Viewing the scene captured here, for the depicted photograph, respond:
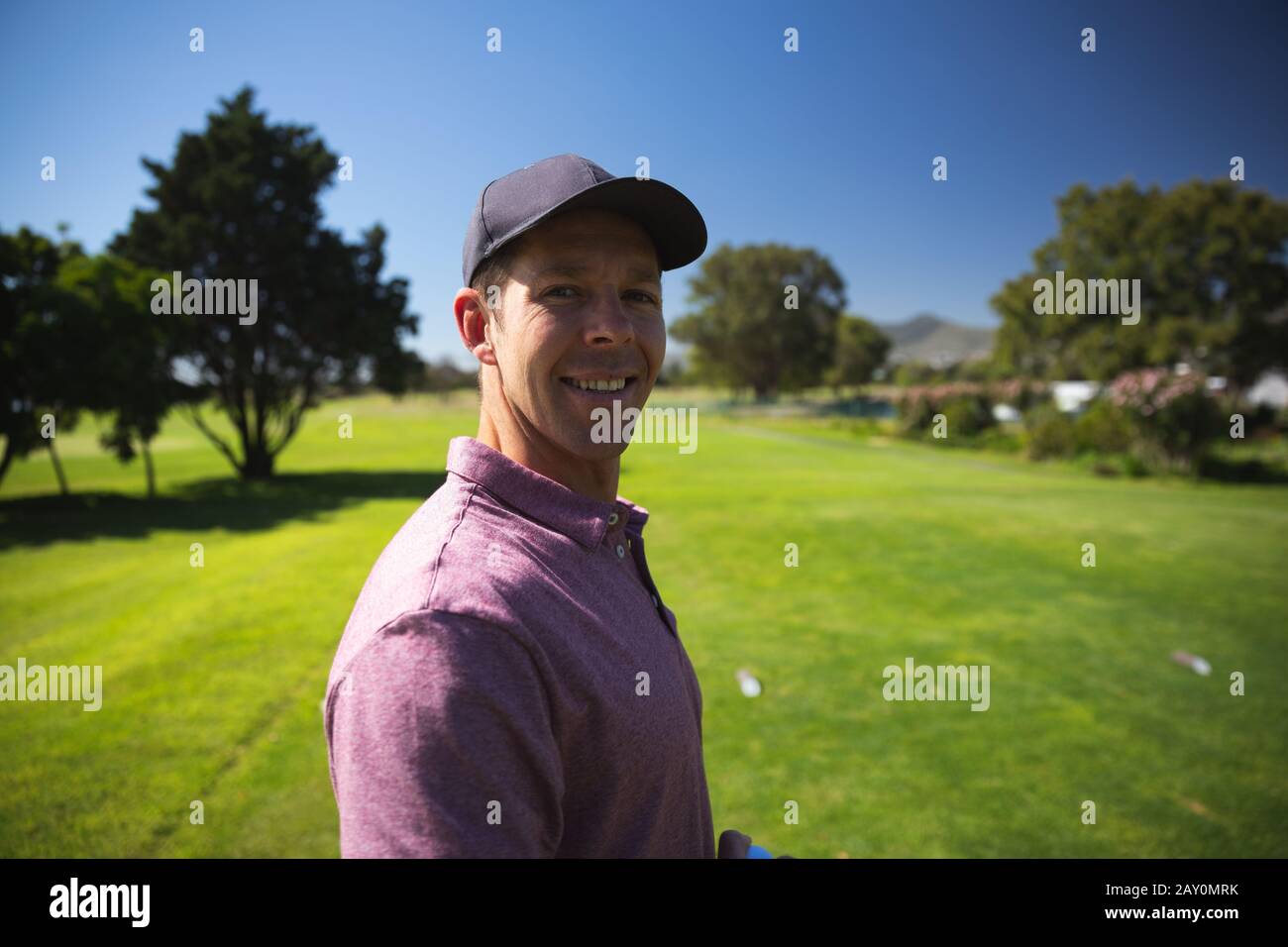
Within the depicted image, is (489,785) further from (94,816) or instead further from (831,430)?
(831,430)

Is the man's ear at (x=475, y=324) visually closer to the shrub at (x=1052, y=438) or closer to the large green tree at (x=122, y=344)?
the large green tree at (x=122, y=344)

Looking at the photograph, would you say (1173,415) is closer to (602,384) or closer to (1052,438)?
(1052,438)

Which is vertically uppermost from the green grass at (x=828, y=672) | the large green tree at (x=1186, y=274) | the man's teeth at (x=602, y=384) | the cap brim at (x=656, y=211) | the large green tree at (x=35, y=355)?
the large green tree at (x=1186, y=274)

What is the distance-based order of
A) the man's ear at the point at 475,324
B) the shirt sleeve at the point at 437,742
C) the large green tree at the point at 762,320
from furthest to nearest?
the large green tree at the point at 762,320 < the man's ear at the point at 475,324 < the shirt sleeve at the point at 437,742

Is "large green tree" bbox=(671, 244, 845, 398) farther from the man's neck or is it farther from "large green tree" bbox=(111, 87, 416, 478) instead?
the man's neck

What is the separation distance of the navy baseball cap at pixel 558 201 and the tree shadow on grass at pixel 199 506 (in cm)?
1309

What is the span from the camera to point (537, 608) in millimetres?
1215

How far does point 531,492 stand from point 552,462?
0.58 ft

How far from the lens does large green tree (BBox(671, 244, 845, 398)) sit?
7369 cm

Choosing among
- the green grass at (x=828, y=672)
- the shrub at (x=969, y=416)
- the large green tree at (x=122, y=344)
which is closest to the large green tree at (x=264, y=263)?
the large green tree at (x=122, y=344)

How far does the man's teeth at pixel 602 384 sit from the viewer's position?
1611 millimetres
